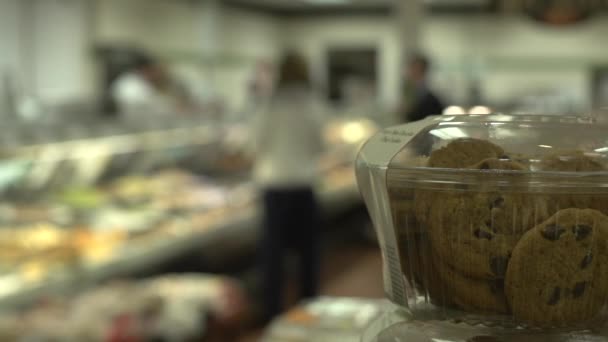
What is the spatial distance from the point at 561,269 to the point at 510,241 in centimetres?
6

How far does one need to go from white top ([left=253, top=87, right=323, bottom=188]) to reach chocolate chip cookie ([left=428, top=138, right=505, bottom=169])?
4.44m

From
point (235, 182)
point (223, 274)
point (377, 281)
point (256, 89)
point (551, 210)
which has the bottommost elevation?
point (377, 281)

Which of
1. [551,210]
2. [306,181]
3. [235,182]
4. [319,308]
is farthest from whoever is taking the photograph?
[235,182]

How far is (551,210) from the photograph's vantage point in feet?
3.17

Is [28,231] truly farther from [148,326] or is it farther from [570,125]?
[570,125]

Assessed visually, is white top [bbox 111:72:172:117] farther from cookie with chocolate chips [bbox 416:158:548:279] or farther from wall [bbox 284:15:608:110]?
cookie with chocolate chips [bbox 416:158:548:279]

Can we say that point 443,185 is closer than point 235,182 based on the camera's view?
Yes

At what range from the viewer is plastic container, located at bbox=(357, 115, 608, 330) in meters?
0.96

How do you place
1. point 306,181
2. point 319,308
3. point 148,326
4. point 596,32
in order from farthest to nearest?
point 596,32
point 306,181
point 148,326
point 319,308

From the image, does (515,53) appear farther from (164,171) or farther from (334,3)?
(164,171)

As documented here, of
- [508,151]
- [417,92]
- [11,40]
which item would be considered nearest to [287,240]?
[417,92]

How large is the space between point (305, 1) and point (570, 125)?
557 inches

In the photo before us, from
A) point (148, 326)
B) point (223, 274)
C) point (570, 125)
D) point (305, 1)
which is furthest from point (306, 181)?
point (305, 1)

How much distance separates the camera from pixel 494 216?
98 centimetres
